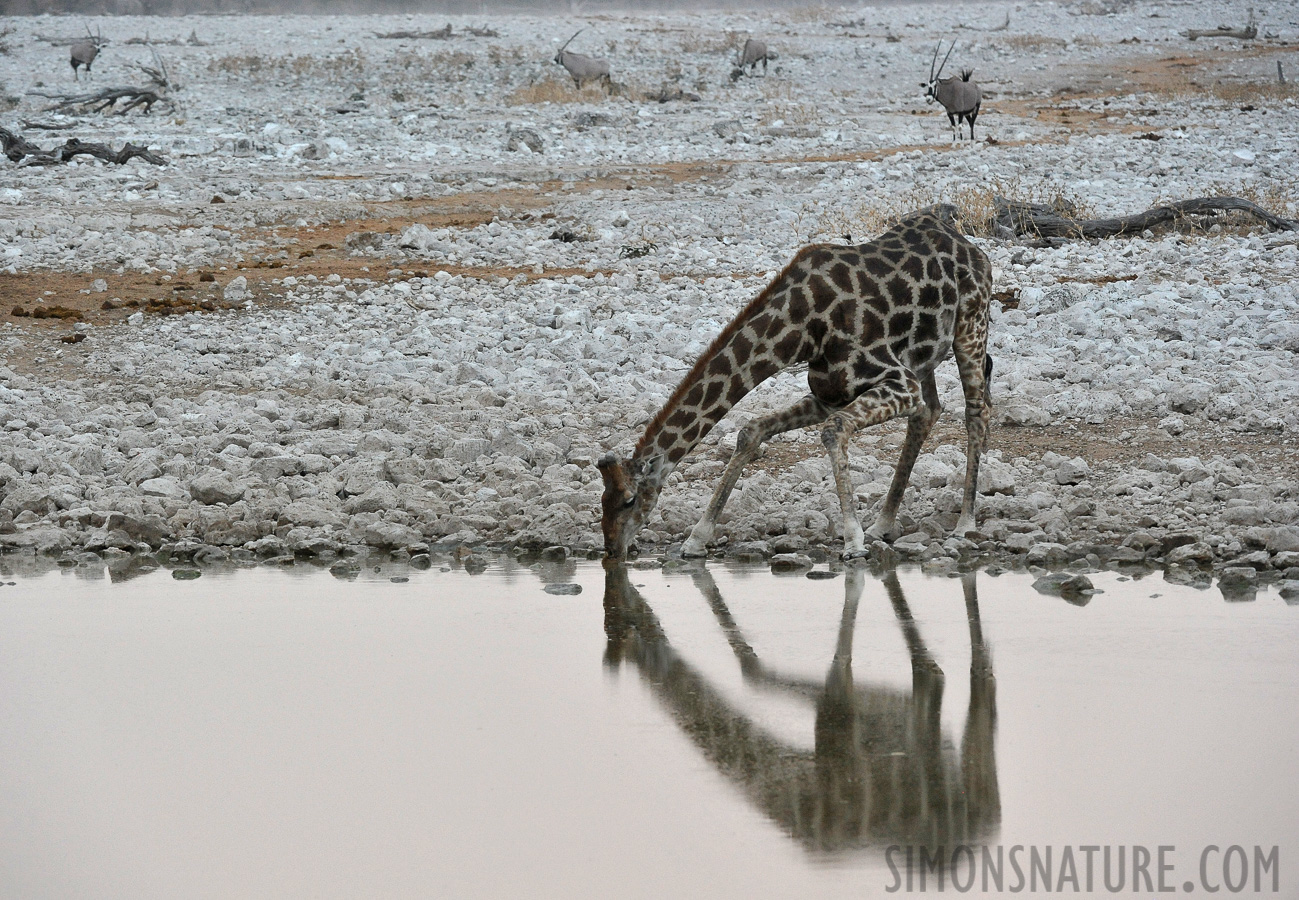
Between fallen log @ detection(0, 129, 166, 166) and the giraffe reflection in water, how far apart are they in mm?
16216

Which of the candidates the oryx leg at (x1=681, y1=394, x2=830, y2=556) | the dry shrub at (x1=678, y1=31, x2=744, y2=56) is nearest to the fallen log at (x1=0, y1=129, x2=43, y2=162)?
the oryx leg at (x1=681, y1=394, x2=830, y2=556)

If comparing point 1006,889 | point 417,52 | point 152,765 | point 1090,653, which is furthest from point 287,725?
point 417,52

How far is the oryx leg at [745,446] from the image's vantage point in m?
7.30

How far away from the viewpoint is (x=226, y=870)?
366cm

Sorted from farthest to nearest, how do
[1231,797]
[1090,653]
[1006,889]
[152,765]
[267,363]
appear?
[267,363], [1090,653], [152,765], [1231,797], [1006,889]

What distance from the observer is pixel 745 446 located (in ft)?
24.4

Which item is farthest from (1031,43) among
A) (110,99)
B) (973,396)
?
(973,396)

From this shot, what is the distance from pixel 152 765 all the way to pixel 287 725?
1.55 ft

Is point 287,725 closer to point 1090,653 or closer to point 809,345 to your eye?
point 1090,653

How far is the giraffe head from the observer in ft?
23.4

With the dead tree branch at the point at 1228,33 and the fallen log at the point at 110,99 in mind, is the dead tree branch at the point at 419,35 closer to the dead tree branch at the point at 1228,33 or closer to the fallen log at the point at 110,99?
the fallen log at the point at 110,99

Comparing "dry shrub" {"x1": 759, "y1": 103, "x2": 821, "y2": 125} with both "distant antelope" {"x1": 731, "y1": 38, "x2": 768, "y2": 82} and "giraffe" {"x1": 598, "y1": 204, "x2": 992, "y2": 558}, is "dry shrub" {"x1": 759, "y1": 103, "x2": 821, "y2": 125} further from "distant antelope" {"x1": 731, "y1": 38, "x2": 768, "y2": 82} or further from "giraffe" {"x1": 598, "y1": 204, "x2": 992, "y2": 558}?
"giraffe" {"x1": 598, "y1": 204, "x2": 992, "y2": 558}

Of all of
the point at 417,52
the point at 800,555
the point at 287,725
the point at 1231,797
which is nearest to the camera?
the point at 1231,797

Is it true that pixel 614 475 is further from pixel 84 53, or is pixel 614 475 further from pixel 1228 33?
pixel 1228 33
